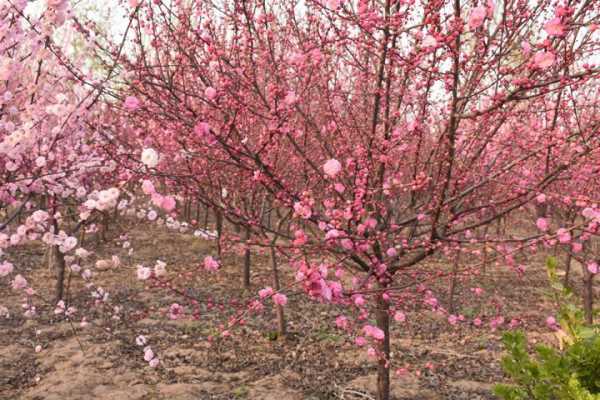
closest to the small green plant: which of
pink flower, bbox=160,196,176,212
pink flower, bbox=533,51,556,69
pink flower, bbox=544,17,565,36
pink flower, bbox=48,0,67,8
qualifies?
pink flower, bbox=533,51,556,69

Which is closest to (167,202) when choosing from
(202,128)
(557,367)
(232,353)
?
(202,128)

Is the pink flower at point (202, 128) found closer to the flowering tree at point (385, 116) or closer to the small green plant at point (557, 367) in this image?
the flowering tree at point (385, 116)

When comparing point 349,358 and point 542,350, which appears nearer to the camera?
point 542,350

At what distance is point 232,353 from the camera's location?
6.93m

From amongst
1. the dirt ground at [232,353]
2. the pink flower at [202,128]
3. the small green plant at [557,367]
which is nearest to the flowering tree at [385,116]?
the pink flower at [202,128]

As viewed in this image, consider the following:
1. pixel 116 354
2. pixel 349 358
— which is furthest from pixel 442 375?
pixel 116 354

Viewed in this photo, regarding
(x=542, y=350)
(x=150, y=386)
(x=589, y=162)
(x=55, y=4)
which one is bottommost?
(x=150, y=386)

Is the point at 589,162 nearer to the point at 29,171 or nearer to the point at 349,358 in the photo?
the point at 349,358

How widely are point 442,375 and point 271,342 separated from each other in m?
2.61

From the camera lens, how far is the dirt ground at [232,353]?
5777 millimetres

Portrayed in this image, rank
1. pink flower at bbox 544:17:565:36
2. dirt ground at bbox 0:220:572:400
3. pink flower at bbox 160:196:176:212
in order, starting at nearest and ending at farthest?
pink flower at bbox 544:17:565:36 → pink flower at bbox 160:196:176:212 → dirt ground at bbox 0:220:572:400

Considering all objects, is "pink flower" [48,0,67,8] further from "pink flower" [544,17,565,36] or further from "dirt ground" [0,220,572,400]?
"dirt ground" [0,220,572,400]

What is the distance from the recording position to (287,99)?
3.01 meters

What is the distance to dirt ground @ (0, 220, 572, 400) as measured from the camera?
5777 mm
